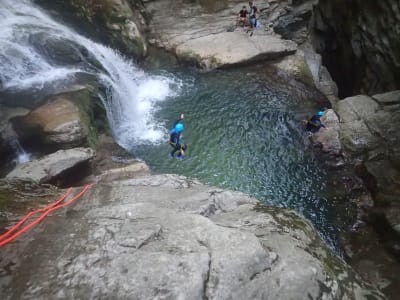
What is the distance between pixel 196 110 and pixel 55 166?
6.96 meters

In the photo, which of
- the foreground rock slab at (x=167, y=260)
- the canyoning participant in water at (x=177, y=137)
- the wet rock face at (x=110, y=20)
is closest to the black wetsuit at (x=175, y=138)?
the canyoning participant in water at (x=177, y=137)

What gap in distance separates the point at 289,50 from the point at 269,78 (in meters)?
2.31

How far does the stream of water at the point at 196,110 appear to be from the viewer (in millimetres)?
10586

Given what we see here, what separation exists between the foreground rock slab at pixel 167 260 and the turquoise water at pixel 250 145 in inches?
199

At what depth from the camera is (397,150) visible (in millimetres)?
10594

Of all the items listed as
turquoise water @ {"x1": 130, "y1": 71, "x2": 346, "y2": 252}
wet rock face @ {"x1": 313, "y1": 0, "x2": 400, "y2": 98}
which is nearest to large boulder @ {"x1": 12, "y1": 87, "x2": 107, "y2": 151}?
turquoise water @ {"x1": 130, "y1": 71, "x2": 346, "y2": 252}

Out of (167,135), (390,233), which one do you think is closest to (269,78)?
(167,135)

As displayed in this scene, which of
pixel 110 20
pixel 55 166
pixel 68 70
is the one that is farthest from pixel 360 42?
pixel 55 166

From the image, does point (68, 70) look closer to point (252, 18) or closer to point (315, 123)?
point (315, 123)

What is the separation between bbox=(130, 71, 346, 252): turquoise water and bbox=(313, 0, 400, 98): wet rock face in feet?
8.28

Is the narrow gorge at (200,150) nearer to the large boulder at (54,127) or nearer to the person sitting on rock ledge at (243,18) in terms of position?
the large boulder at (54,127)

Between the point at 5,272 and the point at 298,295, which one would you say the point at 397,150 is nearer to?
the point at 298,295

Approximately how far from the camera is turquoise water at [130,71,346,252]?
1028 cm

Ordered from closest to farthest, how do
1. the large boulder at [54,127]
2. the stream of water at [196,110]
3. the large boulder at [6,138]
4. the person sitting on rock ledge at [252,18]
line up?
the large boulder at [6,138] < the large boulder at [54,127] < the stream of water at [196,110] < the person sitting on rock ledge at [252,18]
